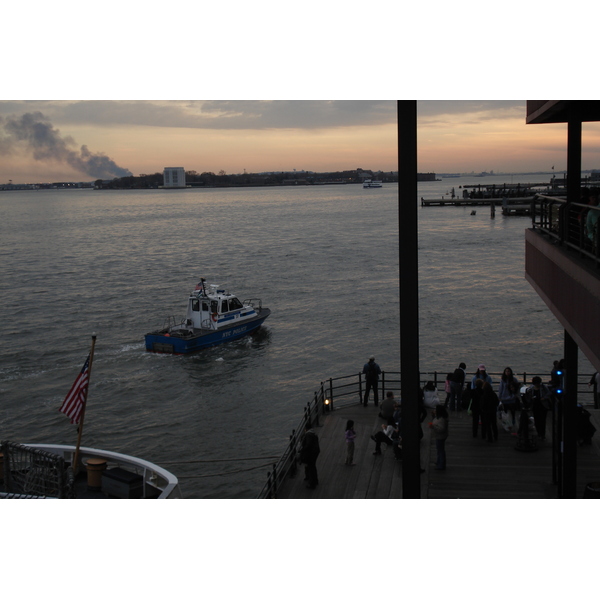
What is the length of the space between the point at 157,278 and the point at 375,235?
45810 millimetres

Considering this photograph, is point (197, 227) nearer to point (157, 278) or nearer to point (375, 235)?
point (375, 235)

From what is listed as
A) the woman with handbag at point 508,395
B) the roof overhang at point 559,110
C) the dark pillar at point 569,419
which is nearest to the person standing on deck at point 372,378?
the woman with handbag at point 508,395

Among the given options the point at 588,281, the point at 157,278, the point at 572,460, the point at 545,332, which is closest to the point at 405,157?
the point at 588,281

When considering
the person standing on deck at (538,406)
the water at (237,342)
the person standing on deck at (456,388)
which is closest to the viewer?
the person standing on deck at (538,406)

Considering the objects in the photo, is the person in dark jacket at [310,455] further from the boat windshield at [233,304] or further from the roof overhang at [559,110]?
the boat windshield at [233,304]

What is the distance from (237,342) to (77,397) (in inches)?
1110

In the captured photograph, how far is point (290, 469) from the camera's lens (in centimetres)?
1320

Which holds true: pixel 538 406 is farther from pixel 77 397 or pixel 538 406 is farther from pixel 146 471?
pixel 77 397

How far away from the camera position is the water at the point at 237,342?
25875 mm

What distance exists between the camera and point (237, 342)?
3950 centimetres

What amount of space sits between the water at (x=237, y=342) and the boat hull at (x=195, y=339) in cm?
52

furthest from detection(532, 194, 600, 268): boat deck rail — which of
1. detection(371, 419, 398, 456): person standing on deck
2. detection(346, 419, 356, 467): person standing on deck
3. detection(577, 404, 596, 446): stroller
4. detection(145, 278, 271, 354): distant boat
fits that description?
detection(145, 278, 271, 354): distant boat

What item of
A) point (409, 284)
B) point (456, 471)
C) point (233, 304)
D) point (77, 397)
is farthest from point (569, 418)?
point (233, 304)

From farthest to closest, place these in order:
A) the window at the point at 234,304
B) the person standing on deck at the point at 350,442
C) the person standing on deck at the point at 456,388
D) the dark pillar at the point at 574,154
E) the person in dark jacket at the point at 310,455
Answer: the window at the point at 234,304 → the person standing on deck at the point at 456,388 → the person standing on deck at the point at 350,442 → the person in dark jacket at the point at 310,455 → the dark pillar at the point at 574,154
